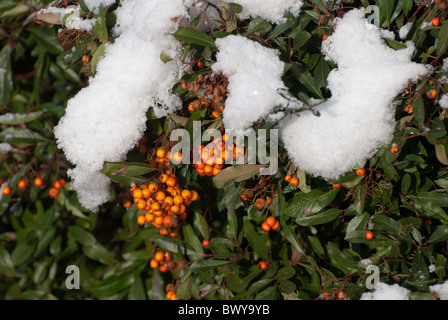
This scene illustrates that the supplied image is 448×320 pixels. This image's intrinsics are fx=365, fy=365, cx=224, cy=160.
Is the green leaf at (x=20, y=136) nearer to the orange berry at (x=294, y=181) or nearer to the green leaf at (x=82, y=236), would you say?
the green leaf at (x=82, y=236)

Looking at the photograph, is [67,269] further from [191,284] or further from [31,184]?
[191,284]

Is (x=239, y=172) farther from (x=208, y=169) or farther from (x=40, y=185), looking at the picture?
(x=40, y=185)

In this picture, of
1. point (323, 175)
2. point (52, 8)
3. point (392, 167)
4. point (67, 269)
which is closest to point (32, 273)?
point (67, 269)

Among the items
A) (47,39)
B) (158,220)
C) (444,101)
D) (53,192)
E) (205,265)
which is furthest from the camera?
(47,39)

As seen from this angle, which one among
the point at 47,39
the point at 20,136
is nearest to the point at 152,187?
the point at 20,136

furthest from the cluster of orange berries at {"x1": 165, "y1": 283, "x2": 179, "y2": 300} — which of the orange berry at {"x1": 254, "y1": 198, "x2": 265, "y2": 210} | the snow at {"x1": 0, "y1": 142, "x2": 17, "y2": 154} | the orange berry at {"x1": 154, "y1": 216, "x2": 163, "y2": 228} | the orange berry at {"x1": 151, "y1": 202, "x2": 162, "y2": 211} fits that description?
the snow at {"x1": 0, "y1": 142, "x2": 17, "y2": 154}

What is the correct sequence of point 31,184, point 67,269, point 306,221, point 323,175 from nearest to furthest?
point 323,175
point 306,221
point 31,184
point 67,269
